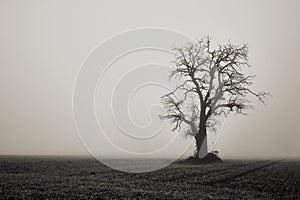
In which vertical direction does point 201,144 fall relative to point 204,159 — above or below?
above

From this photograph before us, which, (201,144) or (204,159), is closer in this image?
(204,159)

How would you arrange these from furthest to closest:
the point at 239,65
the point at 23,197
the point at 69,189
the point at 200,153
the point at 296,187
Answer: the point at 239,65 → the point at 200,153 → the point at 296,187 → the point at 69,189 → the point at 23,197

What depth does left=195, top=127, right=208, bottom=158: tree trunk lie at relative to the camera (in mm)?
52891

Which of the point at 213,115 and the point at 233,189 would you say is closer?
the point at 233,189

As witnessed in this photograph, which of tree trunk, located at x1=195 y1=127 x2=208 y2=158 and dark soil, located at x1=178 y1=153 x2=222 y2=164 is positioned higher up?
tree trunk, located at x1=195 y1=127 x2=208 y2=158

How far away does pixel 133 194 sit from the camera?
18000 mm

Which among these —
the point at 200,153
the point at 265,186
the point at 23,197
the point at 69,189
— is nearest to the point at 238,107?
the point at 200,153

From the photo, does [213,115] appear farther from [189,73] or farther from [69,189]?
[69,189]

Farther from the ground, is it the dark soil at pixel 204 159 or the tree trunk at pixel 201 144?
the tree trunk at pixel 201 144

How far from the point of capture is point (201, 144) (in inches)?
2090

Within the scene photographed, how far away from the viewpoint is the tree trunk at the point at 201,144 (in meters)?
52.9

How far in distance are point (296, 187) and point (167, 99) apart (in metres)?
33.8

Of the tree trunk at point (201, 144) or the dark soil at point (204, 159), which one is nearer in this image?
the dark soil at point (204, 159)

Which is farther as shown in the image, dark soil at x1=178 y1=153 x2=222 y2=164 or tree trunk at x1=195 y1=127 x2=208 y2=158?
tree trunk at x1=195 y1=127 x2=208 y2=158
